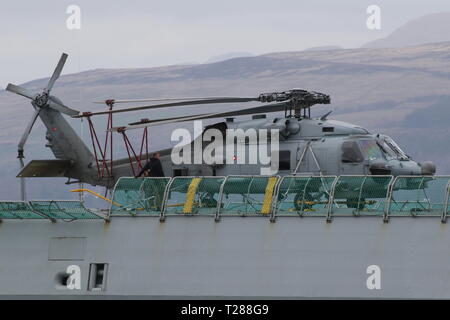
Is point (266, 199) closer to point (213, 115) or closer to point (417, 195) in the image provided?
point (417, 195)

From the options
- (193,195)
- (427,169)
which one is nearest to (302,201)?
(193,195)

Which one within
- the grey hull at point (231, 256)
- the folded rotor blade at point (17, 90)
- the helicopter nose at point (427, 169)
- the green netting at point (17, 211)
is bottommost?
the grey hull at point (231, 256)

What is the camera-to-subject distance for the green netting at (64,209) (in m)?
32.1

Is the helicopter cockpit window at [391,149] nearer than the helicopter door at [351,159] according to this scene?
No

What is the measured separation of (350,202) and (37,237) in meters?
11.0

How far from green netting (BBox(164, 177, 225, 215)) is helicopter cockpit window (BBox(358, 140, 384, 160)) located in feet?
18.8

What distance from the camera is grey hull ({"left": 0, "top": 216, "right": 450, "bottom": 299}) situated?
28172 mm

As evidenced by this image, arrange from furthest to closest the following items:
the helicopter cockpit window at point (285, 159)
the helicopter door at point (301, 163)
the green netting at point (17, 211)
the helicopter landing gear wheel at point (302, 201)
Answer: the helicopter cockpit window at point (285, 159), the helicopter door at point (301, 163), the green netting at point (17, 211), the helicopter landing gear wheel at point (302, 201)

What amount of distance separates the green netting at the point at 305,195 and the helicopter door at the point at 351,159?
3.59 meters

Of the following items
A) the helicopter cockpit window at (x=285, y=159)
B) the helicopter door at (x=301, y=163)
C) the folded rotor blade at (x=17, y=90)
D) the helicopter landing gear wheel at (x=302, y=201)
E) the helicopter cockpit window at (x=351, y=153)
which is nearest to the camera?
the helicopter landing gear wheel at (x=302, y=201)

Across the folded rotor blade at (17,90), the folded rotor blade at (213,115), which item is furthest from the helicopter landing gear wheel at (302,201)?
the folded rotor blade at (17,90)

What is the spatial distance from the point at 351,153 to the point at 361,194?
15.8 ft

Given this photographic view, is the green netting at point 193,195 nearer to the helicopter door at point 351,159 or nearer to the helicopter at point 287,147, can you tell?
the helicopter at point 287,147

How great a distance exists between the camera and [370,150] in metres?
34.3
